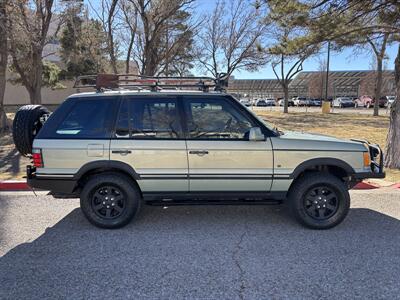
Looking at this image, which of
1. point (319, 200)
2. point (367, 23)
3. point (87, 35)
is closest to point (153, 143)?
point (319, 200)

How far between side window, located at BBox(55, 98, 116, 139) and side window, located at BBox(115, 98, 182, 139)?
164 mm

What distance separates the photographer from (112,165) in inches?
177

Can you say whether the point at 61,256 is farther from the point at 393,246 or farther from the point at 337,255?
the point at 393,246

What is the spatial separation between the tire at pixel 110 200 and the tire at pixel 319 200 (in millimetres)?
2146

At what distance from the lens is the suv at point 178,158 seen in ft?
14.7

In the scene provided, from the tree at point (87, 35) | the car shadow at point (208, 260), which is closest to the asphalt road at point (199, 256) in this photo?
the car shadow at point (208, 260)

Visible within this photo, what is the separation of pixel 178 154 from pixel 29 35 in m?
11.1

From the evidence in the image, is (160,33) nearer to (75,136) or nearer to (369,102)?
(75,136)

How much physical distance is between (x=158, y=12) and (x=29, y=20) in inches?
259

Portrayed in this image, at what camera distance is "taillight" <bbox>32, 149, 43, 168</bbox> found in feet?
14.6

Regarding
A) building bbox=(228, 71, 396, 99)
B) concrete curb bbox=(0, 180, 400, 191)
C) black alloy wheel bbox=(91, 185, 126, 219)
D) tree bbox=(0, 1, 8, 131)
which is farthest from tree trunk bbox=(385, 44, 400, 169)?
building bbox=(228, 71, 396, 99)

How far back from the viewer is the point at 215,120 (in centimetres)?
459

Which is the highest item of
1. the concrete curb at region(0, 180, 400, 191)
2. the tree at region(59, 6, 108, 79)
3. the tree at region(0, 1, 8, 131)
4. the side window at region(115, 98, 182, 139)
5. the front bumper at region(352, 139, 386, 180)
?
the tree at region(59, 6, 108, 79)

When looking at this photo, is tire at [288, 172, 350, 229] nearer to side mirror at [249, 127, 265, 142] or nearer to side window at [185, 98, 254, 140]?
side mirror at [249, 127, 265, 142]
